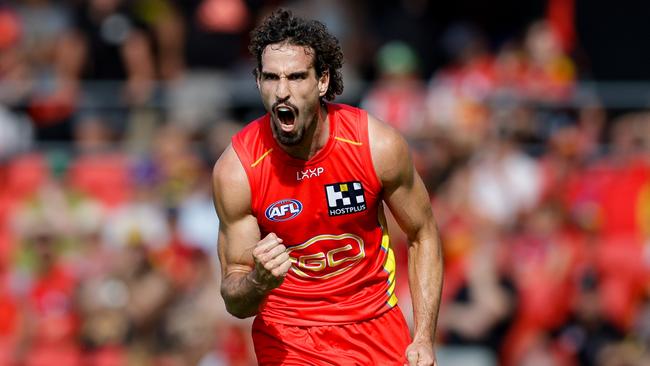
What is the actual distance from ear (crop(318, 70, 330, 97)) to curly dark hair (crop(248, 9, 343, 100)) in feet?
0.07

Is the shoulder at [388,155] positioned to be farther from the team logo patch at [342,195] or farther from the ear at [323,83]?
the ear at [323,83]

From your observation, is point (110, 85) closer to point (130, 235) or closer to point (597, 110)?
point (130, 235)

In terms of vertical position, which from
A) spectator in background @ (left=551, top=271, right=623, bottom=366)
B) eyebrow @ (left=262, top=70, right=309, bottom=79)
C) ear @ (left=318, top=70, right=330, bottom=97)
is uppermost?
eyebrow @ (left=262, top=70, right=309, bottom=79)

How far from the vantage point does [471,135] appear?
12281 millimetres

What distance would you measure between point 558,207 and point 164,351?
386 cm

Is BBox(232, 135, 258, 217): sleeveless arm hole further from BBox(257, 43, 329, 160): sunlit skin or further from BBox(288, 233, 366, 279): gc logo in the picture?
BBox(288, 233, 366, 279): gc logo

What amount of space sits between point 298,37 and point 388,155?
0.74 m

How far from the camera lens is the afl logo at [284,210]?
608 cm

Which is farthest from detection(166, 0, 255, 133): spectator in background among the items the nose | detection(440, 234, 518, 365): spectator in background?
Result: the nose

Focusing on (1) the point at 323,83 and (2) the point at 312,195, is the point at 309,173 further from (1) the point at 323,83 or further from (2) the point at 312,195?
(1) the point at 323,83

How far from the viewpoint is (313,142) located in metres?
6.11

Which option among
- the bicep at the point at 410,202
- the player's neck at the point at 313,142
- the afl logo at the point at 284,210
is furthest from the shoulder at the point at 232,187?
the bicep at the point at 410,202

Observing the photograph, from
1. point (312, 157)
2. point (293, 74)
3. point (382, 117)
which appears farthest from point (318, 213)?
point (382, 117)

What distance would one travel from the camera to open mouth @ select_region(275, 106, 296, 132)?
583 centimetres
